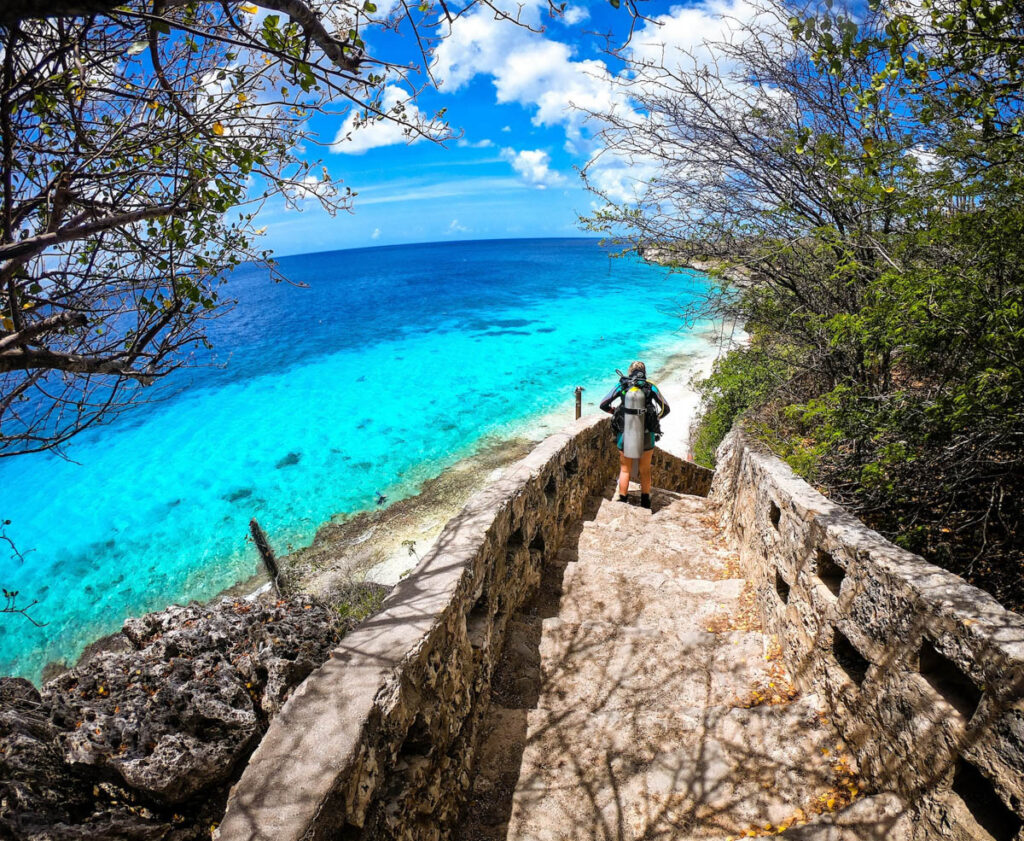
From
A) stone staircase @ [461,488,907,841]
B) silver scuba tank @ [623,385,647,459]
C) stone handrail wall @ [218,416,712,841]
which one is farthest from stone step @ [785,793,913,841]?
silver scuba tank @ [623,385,647,459]

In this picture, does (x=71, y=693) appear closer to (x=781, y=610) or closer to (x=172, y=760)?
(x=172, y=760)

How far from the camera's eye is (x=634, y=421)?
6.64 metres

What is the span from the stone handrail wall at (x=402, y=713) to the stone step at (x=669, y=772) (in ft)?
1.55

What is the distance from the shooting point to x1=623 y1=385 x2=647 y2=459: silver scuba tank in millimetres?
6574

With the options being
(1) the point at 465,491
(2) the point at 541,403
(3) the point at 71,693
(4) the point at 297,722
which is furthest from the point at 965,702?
(2) the point at 541,403

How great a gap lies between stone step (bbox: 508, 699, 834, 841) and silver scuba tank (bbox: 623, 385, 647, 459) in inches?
149

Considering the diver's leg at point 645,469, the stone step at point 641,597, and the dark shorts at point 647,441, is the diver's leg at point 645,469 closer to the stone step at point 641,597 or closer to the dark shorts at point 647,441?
the dark shorts at point 647,441

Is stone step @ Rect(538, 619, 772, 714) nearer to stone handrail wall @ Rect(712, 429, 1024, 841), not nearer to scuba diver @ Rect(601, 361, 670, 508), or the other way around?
stone handrail wall @ Rect(712, 429, 1024, 841)

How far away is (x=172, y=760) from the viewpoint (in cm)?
257

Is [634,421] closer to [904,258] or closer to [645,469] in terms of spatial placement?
[645,469]

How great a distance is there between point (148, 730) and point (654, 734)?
2849mm

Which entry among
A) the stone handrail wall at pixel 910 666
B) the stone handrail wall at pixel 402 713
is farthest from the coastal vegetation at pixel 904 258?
the stone handrail wall at pixel 402 713

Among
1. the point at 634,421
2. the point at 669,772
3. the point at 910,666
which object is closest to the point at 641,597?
the point at 669,772

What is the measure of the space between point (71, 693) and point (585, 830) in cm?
312
